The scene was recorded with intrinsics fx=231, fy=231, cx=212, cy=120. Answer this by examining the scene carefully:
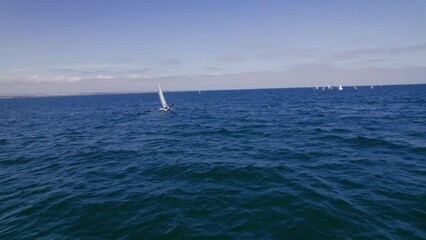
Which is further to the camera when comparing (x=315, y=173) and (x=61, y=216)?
(x=315, y=173)

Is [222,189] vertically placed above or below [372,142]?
below

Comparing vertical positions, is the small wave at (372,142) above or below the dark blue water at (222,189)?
above

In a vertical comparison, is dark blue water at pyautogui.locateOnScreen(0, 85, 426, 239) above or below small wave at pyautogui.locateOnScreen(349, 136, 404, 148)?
below

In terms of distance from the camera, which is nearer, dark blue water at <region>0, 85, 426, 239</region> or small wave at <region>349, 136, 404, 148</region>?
dark blue water at <region>0, 85, 426, 239</region>

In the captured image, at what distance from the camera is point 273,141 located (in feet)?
97.7

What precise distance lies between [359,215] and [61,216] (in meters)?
16.9

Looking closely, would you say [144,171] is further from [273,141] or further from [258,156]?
[273,141]

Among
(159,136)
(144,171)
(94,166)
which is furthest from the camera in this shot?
(159,136)

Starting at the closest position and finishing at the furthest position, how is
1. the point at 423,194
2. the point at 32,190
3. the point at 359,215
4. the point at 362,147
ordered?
the point at 359,215 < the point at 423,194 < the point at 32,190 < the point at 362,147

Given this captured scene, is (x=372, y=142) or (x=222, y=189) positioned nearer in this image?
(x=222, y=189)

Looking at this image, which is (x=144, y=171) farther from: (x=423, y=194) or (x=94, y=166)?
(x=423, y=194)

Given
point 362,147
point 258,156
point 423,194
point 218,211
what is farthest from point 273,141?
point 218,211

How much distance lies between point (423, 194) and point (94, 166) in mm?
25957

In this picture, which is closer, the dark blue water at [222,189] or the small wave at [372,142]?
the dark blue water at [222,189]
